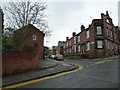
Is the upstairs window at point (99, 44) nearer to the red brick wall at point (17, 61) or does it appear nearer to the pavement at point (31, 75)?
the pavement at point (31, 75)

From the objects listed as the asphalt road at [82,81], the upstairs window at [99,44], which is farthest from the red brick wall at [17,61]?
the upstairs window at [99,44]

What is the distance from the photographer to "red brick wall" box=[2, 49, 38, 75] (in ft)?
28.6

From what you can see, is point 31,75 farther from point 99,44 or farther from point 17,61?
point 99,44

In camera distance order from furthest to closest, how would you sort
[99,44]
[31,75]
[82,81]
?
1. [99,44]
2. [31,75]
3. [82,81]

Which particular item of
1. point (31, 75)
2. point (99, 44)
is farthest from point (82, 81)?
point (99, 44)

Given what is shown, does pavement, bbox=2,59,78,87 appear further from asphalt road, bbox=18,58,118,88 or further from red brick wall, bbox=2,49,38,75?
asphalt road, bbox=18,58,118,88

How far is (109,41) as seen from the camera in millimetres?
26594

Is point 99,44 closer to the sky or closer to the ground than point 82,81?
closer to the sky

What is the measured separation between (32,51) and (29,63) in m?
1.48

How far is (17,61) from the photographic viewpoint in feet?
31.0

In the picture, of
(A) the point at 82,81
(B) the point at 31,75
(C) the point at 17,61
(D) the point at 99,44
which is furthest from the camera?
(D) the point at 99,44

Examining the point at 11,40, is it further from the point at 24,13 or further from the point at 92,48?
→ the point at 92,48

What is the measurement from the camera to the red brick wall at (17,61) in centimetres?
871

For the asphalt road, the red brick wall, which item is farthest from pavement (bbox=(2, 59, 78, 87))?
the asphalt road
